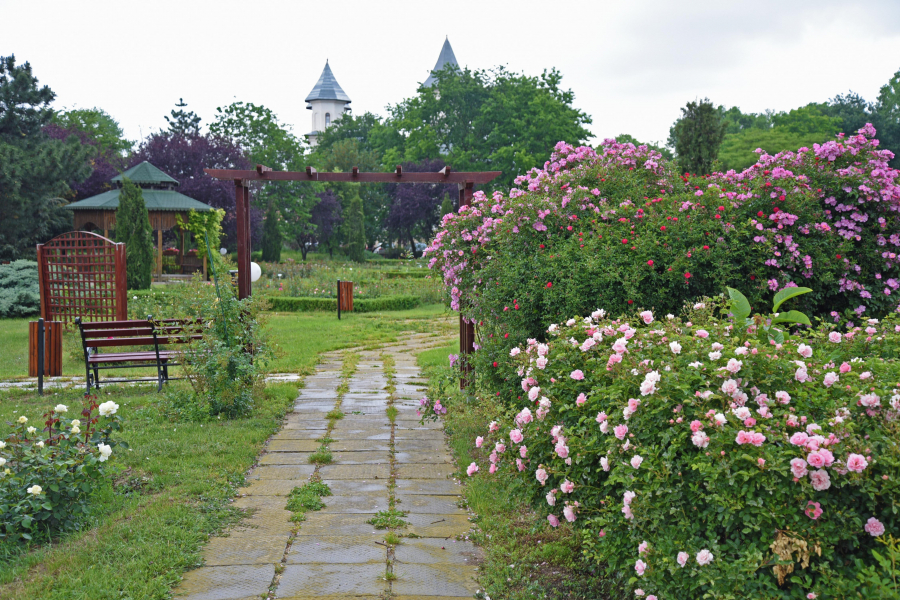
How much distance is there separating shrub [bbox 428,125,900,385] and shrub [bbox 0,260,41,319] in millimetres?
13589

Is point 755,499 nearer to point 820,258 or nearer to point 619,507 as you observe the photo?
point 619,507

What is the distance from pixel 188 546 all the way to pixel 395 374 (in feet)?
17.0

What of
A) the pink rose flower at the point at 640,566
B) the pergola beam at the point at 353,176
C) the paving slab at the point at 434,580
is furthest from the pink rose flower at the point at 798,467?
the pergola beam at the point at 353,176

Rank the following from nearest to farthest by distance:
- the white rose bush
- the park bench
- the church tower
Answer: the white rose bush < the park bench < the church tower

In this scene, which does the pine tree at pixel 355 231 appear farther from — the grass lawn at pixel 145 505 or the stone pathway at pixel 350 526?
the stone pathway at pixel 350 526

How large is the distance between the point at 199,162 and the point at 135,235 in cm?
1330

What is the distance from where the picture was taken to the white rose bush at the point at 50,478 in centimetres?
331

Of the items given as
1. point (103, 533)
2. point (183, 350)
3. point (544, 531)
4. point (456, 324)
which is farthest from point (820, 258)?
point (456, 324)

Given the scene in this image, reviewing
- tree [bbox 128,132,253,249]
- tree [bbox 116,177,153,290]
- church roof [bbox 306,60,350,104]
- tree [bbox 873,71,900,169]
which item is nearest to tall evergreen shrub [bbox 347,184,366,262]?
tree [bbox 128,132,253,249]


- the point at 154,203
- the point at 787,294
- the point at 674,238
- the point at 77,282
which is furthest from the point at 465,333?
the point at 154,203

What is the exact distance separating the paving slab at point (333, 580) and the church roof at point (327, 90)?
268 ft

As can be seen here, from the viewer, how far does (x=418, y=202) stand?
39656 millimetres

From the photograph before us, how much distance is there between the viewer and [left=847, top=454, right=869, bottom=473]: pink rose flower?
1819 mm

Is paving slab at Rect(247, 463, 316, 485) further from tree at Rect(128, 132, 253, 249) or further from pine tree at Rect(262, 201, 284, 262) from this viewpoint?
pine tree at Rect(262, 201, 284, 262)
